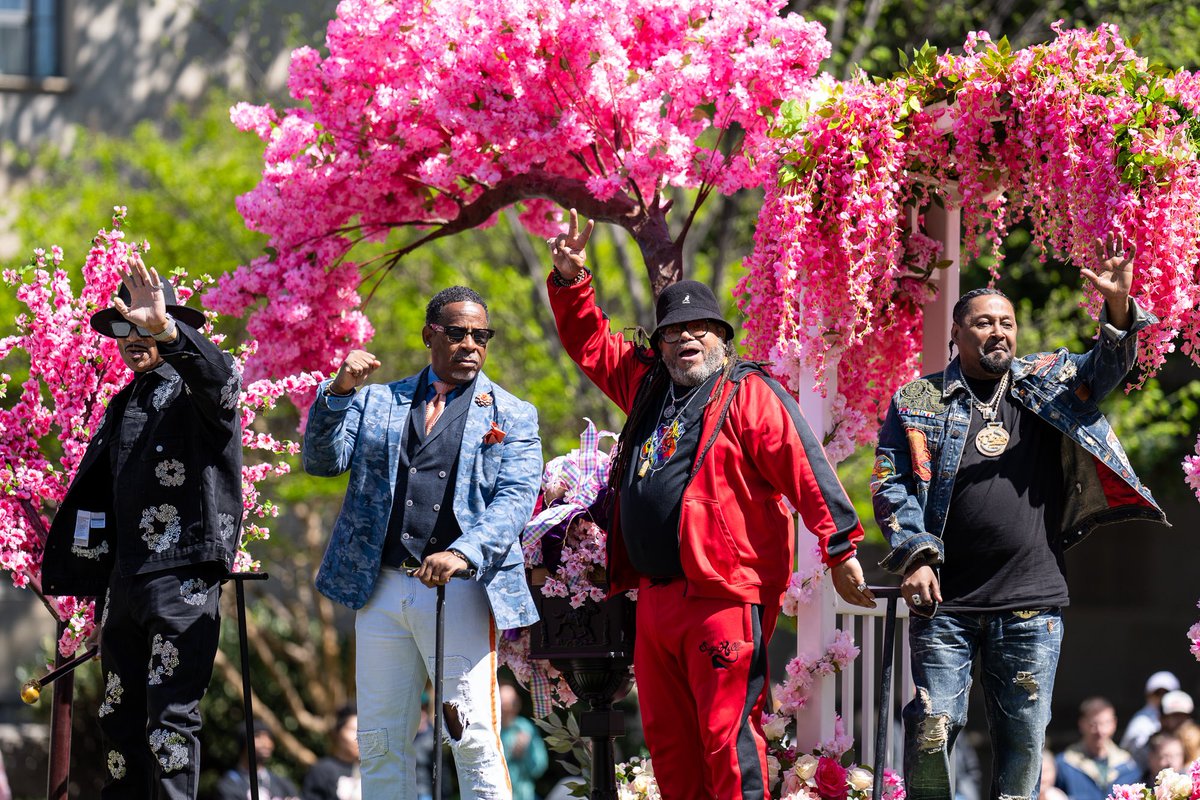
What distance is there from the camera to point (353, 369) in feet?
17.1

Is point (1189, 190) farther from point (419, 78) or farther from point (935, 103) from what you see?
point (419, 78)

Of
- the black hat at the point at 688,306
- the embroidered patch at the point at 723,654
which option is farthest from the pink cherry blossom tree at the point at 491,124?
the embroidered patch at the point at 723,654

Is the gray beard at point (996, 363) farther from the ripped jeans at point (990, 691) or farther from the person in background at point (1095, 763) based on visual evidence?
A: the person in background at point (1095, 763)

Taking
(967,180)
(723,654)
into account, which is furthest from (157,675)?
(967,180)

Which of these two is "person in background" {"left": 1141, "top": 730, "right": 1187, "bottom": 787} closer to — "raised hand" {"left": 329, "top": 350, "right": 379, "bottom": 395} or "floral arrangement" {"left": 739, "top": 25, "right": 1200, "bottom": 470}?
"floral arrangement" {"left": 739, "top": 25, "right": 1200, "bottom": 470}

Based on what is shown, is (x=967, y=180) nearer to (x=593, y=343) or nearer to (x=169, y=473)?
(x=593, y=343)

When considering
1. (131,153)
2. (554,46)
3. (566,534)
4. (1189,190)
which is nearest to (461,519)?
(566,534)

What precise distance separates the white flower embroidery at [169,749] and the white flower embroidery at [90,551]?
0.69 meters

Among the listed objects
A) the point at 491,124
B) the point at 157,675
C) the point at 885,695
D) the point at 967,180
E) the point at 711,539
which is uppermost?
the point at 491,124

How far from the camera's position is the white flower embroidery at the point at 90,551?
214 inches

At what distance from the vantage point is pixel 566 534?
5.91m

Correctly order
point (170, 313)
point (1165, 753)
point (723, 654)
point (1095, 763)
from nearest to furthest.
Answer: point (723, 654) → point (170, 313) → point (1165, 753) → point (1095, 763)

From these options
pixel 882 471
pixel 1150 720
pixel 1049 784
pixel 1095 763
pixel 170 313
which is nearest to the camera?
pixel 882 471

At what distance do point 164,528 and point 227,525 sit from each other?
0.20m
